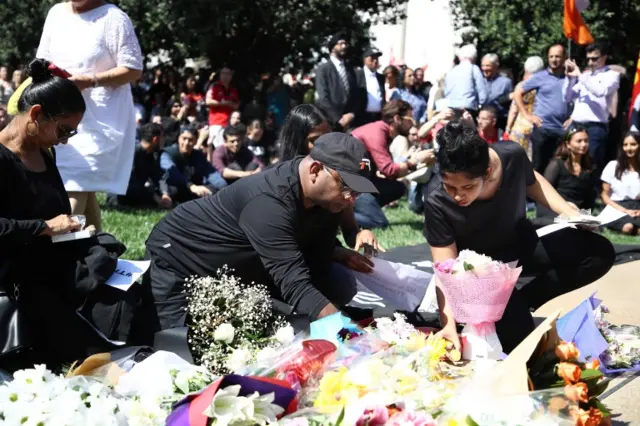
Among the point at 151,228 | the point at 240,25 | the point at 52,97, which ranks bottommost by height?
the point at 151,228

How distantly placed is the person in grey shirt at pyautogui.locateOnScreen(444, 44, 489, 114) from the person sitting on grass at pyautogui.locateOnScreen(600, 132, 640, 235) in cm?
209

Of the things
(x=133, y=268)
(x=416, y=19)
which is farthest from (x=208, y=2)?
(x=133, y=268)

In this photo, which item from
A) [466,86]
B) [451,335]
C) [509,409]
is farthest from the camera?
[466,86]

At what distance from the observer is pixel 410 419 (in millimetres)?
2633

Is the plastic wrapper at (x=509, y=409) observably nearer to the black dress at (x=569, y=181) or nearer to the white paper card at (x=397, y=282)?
the white paper card at (x=397, y=282)

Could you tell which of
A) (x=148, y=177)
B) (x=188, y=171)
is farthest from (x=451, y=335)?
(x=188, y=171)

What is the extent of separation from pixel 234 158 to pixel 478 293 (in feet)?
21.9

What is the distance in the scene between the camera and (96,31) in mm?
5297

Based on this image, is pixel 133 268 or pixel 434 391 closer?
pixel 434 391

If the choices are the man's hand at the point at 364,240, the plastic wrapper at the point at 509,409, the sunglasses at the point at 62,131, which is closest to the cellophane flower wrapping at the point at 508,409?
the plastic wrapper at the point at 509,409

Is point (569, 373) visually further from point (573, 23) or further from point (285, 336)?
point (573, 23)

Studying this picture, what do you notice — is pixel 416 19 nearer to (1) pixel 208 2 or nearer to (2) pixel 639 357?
(1) pixel 208 2

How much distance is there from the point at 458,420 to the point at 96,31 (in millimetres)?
3556

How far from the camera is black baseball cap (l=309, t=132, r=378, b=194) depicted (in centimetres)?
365
